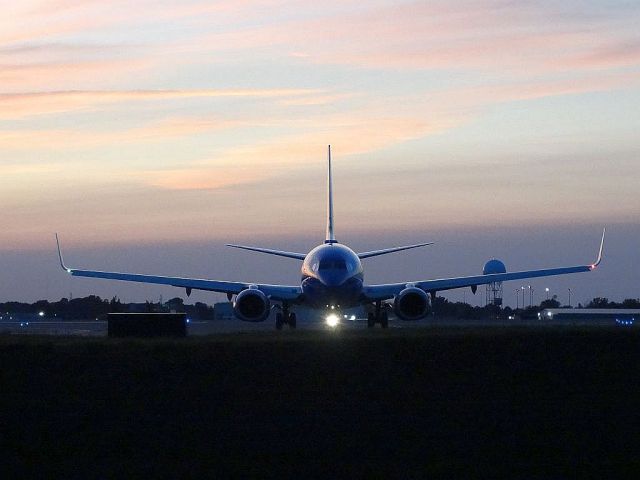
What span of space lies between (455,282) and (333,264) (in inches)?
387

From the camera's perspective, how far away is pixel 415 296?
2222 inches

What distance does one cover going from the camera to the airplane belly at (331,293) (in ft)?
180

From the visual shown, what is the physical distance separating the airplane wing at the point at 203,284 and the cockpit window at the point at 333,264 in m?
4.17

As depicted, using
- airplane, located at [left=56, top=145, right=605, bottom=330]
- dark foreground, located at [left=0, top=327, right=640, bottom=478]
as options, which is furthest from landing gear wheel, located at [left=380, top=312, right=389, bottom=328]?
dark foreground, located at [left=0, top=327, right=640, bottom=478]

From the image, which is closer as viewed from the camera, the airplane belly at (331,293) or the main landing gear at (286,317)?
the airplane belly at (331,293)

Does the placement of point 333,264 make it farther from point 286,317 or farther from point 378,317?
point 378,317

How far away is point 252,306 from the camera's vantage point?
183 ft

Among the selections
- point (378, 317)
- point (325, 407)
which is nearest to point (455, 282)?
point (378, 317)

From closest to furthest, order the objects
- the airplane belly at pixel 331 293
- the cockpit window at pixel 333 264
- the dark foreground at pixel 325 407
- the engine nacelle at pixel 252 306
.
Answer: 1. the dark foreground at pixel 325 407
2. the cockpit window at pixel 333 264
3. the airplane belly at pixel 331 293
4. the engine nacelle at pixel 252 306

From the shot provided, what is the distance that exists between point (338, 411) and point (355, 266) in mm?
30695

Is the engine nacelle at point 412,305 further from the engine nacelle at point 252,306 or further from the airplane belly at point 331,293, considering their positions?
the engine nacelle at point 252,306

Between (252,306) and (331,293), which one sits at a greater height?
(331,293)

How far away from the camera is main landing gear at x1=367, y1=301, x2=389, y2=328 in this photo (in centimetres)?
5922

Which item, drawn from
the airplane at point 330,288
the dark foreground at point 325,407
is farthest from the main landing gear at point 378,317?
the dark foreground at point 325,407
